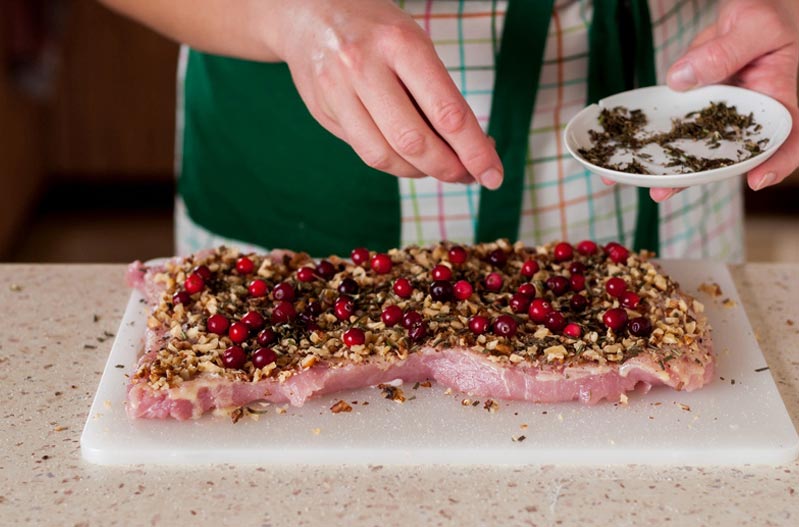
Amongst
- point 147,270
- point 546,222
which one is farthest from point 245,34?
point 546,222

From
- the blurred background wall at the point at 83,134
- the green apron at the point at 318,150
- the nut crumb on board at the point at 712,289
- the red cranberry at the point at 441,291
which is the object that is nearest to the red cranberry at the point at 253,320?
the red cranberry at the point at 441,291

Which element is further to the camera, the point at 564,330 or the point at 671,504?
the point at 564,330

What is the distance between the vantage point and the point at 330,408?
119 centimetres

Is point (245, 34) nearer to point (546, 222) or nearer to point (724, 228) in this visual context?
point (546, 222)

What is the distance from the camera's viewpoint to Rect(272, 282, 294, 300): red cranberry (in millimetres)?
1307

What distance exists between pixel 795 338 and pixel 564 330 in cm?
37

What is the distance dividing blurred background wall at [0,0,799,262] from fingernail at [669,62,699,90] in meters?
2.48

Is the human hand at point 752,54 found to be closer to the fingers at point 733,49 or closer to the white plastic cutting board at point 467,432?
the fingers at point 733,49

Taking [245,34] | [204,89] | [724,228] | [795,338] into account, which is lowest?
[724,228]

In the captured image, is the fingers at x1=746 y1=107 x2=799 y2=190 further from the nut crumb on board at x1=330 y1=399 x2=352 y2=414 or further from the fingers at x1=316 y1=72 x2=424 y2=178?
the nut crumb on board at x1=330 y1=399 x2=352 y2=414

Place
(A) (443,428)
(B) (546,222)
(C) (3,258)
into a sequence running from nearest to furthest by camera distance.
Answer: (A) (443,428) < (B) (546,222) < (C) (3,258)

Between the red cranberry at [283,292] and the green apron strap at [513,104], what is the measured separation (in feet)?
1.71

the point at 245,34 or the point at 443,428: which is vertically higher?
the point at 245,34

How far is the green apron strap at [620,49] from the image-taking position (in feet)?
5.49
